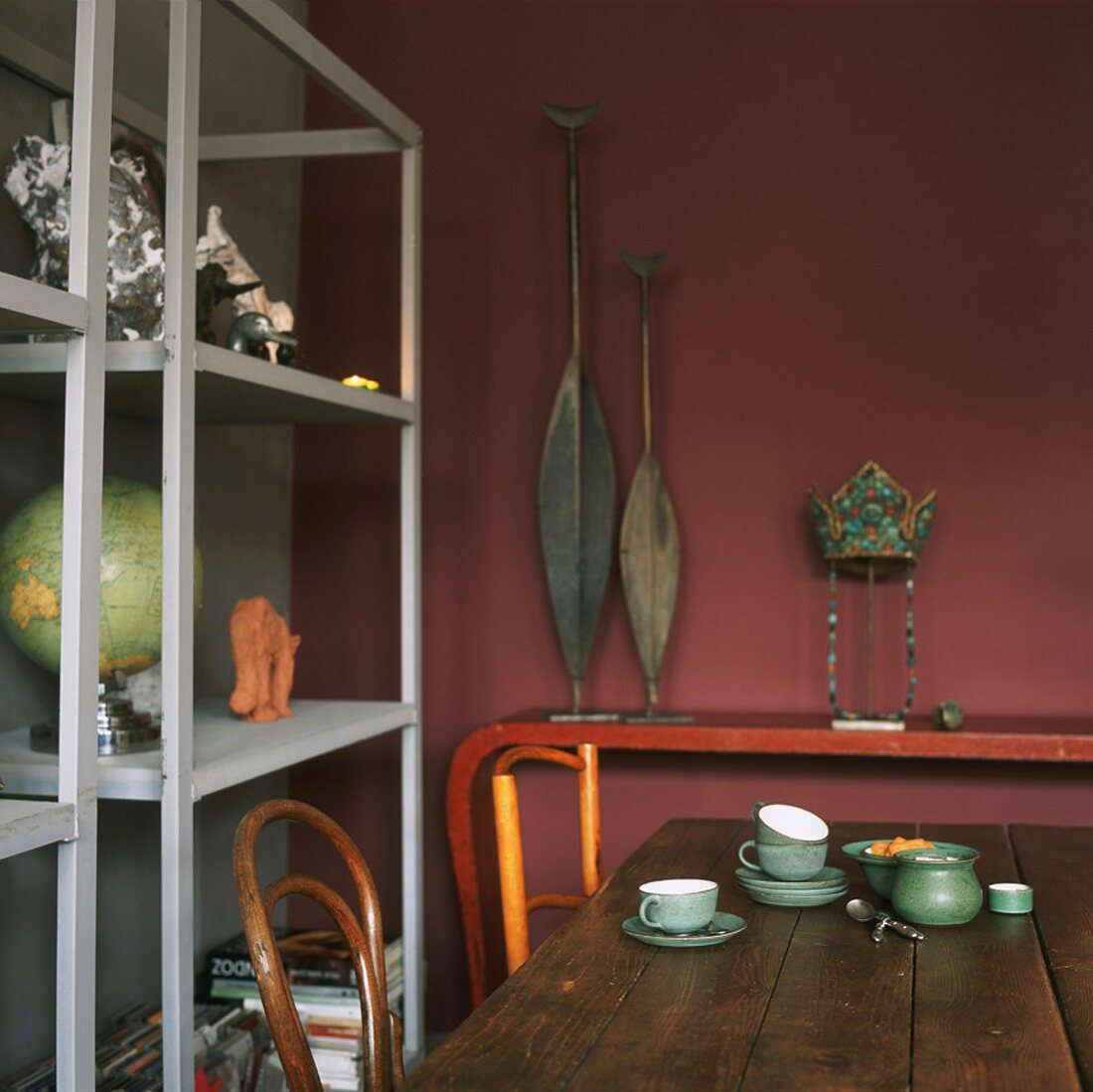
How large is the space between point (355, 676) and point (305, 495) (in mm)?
502

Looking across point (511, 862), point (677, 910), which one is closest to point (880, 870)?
point (677, 910)

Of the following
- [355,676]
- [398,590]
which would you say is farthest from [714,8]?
[355,676]

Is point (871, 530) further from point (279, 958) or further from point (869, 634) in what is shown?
point (279, 958)

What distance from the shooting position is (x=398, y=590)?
353cm

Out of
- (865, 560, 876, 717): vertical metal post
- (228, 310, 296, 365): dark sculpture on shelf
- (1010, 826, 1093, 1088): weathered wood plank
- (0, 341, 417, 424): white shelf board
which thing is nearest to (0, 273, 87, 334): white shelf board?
(0, 341, 417, 424): white shelf board

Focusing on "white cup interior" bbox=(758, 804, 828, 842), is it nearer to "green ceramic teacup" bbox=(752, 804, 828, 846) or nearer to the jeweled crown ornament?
"green ceramic teacup" bbox=(752, 804, 828, 846)

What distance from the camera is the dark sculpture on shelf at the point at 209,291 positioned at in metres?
2.19

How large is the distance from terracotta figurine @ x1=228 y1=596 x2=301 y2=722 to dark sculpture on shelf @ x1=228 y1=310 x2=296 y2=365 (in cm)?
50

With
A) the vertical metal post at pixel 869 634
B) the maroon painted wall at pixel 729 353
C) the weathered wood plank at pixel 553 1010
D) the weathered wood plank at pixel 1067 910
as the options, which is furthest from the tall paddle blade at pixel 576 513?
the weathered wood plank at pixel 553 1010

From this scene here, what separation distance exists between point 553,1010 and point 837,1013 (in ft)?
0.99

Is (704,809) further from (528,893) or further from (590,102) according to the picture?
(590,102)

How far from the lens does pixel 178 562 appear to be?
6.34ft

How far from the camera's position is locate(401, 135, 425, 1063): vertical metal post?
278 cm

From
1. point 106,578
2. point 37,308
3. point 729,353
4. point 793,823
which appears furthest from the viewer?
point 729,353
